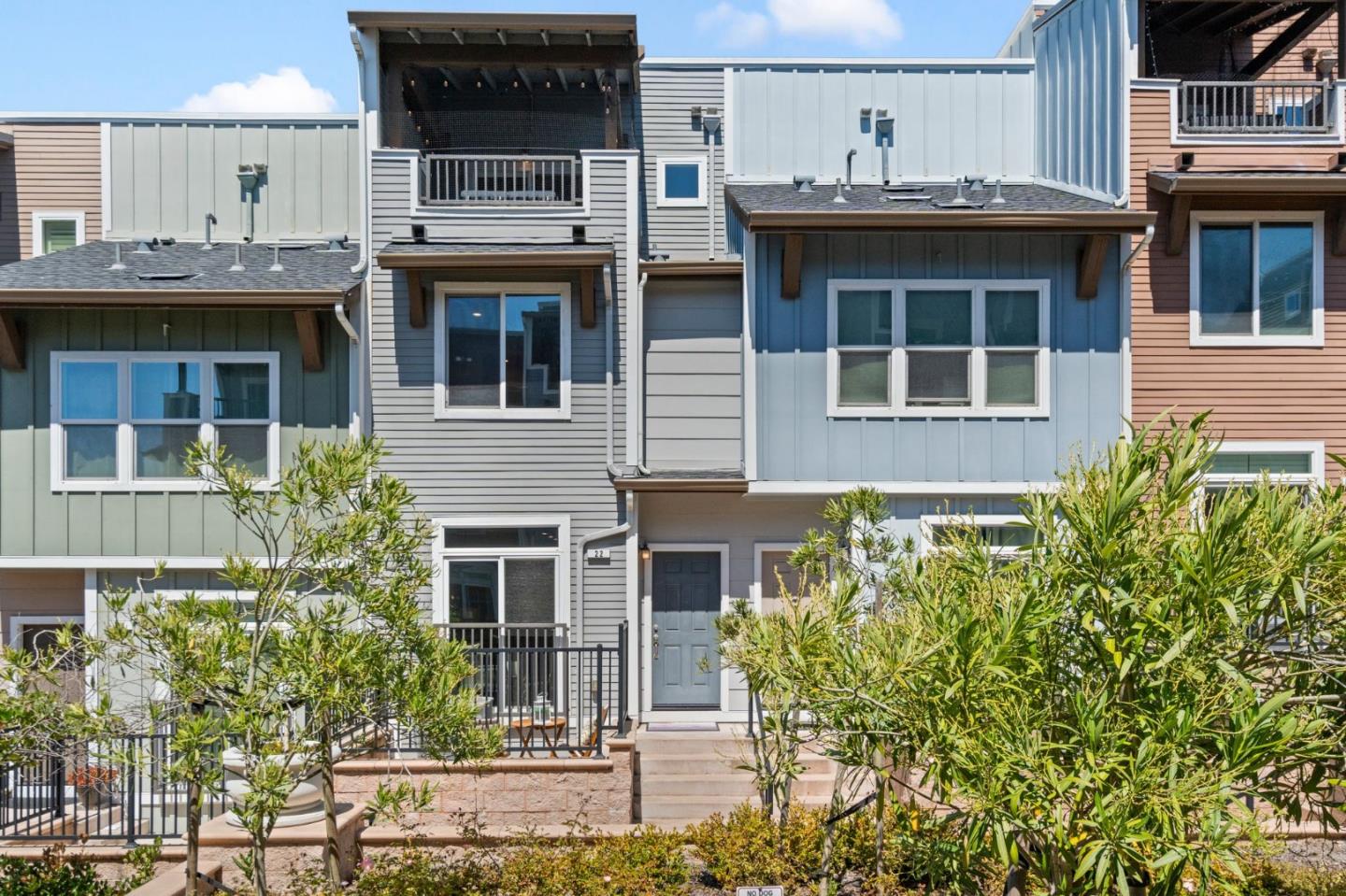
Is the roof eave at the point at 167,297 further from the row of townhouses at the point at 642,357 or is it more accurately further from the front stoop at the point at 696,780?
the front stoop at the point at 696,780

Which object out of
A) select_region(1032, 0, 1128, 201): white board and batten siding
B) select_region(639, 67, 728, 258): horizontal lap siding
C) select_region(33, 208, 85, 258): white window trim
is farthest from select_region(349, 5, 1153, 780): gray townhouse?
select_region(33, 208, 85, 258): white window trim

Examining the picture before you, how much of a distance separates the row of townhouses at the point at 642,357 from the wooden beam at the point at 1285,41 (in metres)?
1.07

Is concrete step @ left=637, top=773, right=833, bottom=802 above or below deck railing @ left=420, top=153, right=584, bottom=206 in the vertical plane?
below

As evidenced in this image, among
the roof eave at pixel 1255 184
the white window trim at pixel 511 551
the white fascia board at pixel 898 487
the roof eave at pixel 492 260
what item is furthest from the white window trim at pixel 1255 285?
the white window trim at pixel 511 551

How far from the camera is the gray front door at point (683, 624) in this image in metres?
12.0

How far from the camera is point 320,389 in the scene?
37.2ft

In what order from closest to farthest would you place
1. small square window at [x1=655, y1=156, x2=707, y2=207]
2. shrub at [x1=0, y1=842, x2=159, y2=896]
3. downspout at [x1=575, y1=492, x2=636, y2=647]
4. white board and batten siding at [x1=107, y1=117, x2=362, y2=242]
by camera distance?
shrub at [x1=0, y1=842, x2=159, y2=896] → downspout at [x1=575, y1=492, x2=636, y2=647] → white board and batten siding at [x1=107, y1=117, x2=362, y2=242] → small square window at [x1=655, y1=156, x2=707, y2=207]

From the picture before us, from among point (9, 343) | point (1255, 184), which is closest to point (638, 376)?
point (9, 343)

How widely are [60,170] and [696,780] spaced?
1171cm

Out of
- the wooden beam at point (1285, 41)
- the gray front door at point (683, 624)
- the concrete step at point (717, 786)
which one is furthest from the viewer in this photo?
the wooden beam at point (1285, 41)

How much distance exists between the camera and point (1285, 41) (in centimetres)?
1261

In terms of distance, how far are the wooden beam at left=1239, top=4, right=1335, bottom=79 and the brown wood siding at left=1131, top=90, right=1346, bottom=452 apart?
2790 millimetres

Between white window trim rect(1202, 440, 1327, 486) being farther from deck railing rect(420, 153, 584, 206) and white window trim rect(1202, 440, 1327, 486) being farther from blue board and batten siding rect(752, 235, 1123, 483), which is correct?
deck railing rect(420, 153, 584, 206)

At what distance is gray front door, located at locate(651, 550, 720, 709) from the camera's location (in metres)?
12.0
